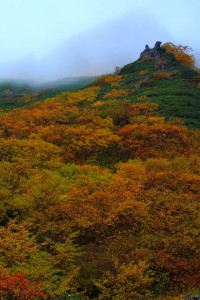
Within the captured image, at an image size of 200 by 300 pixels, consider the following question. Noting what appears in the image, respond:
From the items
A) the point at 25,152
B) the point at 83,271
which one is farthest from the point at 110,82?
the point at 83,271

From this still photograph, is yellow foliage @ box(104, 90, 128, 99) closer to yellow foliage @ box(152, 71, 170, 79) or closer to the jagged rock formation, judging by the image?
yellow foliage @ box(152, 71, 170, 79)

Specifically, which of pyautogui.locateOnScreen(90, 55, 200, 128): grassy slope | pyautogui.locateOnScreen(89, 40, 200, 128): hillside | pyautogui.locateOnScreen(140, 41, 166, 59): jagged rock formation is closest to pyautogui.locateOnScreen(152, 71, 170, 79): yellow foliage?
pyautogui.locateOnScreen(89, 40, 200, 128): hillside

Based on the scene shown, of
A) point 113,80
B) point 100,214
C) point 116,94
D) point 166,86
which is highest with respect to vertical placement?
point 113,80

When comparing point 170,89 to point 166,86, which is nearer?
point 170,89

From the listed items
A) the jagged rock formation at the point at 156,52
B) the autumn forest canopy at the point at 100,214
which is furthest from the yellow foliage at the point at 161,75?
the autumn forest canopy at the point at 100,214

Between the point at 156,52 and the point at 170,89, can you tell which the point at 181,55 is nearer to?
the point at 156,52

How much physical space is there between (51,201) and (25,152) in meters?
13.4

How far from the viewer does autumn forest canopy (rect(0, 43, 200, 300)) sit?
65.1ft

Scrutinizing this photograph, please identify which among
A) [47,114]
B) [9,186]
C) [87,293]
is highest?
[47,114]

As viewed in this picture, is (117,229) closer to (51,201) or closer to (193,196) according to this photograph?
(51,201)

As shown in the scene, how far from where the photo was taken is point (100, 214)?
2631 centimetres

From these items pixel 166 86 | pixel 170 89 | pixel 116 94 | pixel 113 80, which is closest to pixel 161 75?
pixel 166 86

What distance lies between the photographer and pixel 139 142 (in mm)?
48375

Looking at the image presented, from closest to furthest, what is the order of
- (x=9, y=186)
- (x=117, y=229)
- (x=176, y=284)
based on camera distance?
(x=176, y=284) → (x=117, y=229) → (x=9, y=186)
